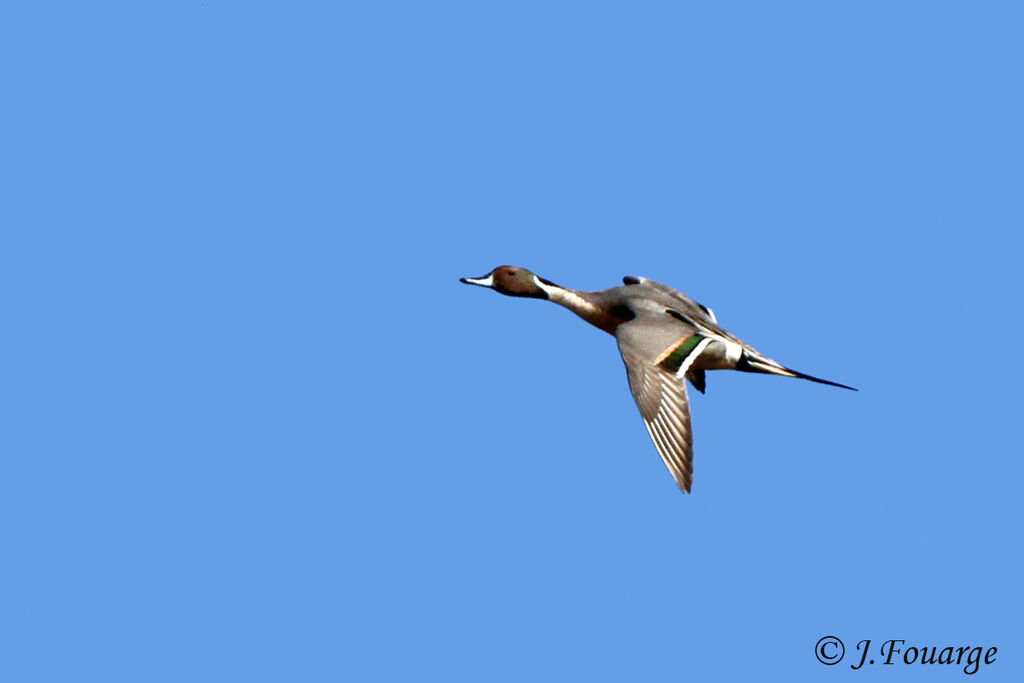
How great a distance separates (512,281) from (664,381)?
1919mm

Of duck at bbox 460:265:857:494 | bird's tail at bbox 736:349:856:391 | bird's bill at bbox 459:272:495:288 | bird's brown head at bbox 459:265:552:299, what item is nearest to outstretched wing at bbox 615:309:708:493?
duck at bbox 460:265:857:494

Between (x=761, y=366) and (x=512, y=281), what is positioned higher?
(x=512, y=281)

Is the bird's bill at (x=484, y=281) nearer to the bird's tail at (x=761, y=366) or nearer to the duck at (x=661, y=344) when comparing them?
the duck at (x=661, y=344)

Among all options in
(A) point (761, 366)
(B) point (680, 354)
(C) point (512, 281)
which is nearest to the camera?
(B) point (680, 354)

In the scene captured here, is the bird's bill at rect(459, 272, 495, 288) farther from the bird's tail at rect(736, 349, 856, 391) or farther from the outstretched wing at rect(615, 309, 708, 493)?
the bird's tail at rect(736, 349, 856, 391)

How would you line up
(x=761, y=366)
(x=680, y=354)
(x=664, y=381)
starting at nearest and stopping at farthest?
(x=664, y=381) → (x=680, y=354) → (x=761, y=366)

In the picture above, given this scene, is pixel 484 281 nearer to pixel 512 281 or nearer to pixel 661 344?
pixel 512 281

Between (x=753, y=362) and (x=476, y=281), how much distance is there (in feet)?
6.77

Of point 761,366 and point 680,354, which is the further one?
point 761,366

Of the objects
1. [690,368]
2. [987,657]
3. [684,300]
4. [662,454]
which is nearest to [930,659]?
[987,657]

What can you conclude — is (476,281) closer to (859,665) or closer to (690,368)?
(690,368)

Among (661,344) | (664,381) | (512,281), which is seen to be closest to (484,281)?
(512,281)

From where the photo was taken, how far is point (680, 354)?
8242mm

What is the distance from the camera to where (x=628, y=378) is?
8062 millimetres
